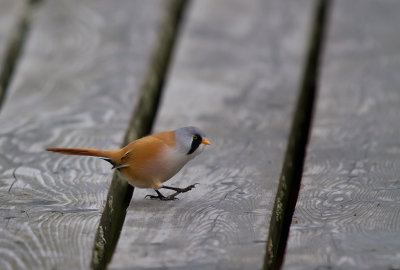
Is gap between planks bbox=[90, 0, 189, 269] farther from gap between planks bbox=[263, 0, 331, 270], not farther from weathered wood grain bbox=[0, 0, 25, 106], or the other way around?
weathered wood grain bbox=[0, 0, 25, 106]

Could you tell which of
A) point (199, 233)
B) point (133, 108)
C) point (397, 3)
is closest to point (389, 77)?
point (397, 3)

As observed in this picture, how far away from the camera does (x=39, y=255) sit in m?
1.83

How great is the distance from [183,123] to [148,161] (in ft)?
1.64

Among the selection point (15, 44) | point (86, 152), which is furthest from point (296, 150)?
point (15, 44)

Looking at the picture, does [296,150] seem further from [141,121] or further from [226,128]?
[141,121]

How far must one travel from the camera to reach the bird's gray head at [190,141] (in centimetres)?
231

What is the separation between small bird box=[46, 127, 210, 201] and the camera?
2.29 meters

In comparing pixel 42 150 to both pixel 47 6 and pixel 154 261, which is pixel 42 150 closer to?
pixel 154 261

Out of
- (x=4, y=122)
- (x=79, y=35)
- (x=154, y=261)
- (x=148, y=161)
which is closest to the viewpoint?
(x=154, y=261)

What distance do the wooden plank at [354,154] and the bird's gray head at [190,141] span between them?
405 millimetres

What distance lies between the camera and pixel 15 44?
3.43 metres

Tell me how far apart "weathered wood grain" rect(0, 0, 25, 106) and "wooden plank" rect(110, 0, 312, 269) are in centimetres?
84

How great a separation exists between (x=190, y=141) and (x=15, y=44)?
1.55m

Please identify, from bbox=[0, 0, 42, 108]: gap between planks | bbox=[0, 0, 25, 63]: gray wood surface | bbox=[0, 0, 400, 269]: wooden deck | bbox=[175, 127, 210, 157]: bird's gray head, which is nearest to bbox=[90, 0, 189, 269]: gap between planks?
bbox=[0, 0, 400, 269]: wooden deck
